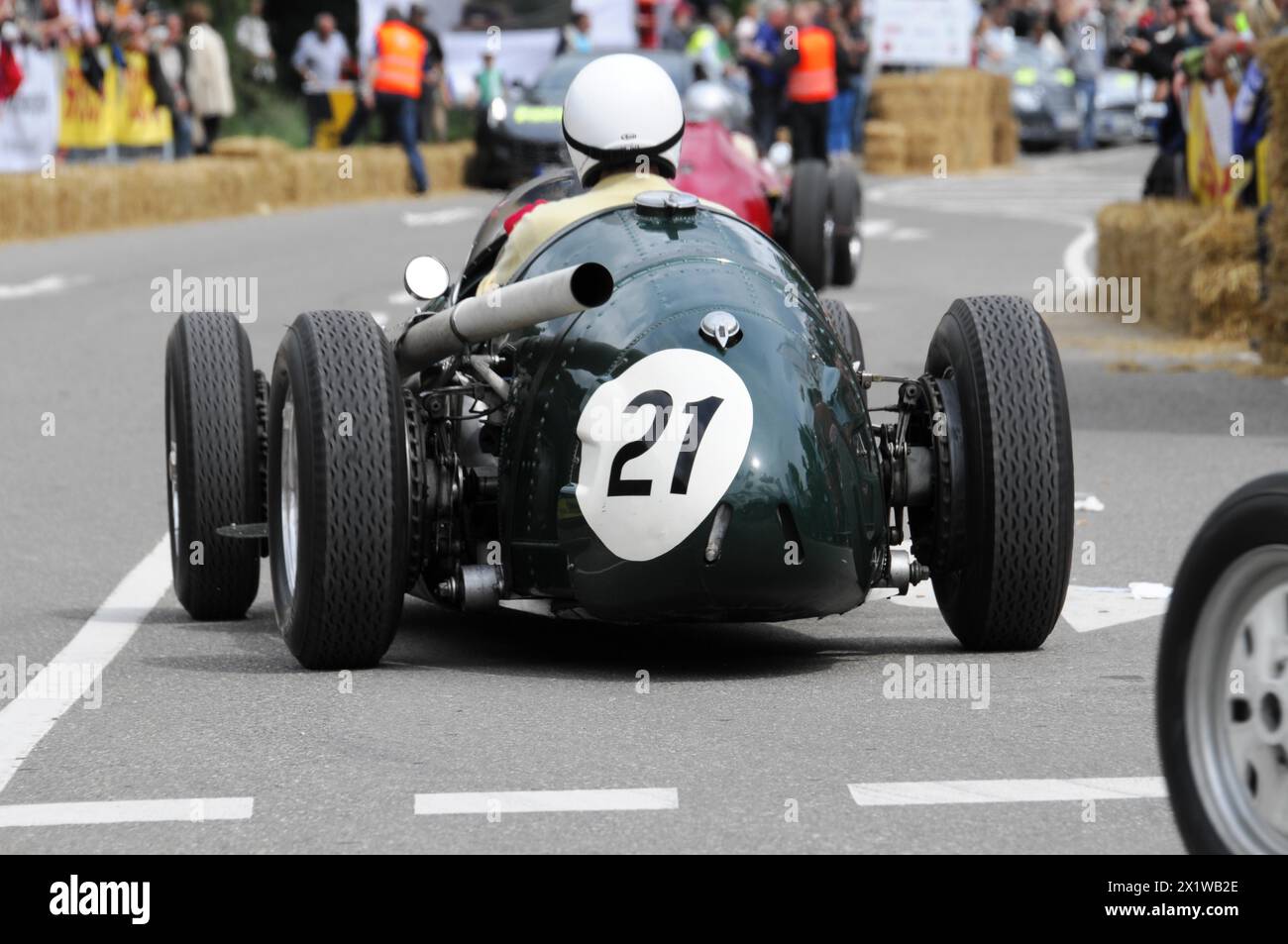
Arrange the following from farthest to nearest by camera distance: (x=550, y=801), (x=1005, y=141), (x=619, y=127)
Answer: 1. (x=1005, y=141)
2. (x=619, y=127)
3. (x=550, y=801)

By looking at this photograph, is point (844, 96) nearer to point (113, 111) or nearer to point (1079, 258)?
point (113, 111)

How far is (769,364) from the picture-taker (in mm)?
6266

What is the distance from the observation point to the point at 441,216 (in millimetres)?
27953

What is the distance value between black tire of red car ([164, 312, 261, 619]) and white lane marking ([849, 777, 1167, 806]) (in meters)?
2.79

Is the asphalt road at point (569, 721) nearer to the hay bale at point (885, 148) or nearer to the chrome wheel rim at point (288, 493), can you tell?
the chrome wheel rim at point (288, 493)

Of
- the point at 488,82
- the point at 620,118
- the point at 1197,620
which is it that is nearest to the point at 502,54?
the point at 488,82

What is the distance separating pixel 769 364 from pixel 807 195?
11.5m

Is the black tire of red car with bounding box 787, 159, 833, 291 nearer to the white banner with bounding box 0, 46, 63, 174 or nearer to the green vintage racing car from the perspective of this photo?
the white banner with bounding box 0, 46, 63, 174

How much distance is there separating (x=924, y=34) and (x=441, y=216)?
46.5ft

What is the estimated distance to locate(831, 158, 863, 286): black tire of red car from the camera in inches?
720

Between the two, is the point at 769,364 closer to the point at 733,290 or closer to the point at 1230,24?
the point at 733,290

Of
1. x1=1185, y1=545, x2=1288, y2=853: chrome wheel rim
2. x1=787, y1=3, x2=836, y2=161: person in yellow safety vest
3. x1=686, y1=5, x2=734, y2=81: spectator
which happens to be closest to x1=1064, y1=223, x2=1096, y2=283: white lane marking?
x1=787, y1=3, x2=836, y2=161: person in yellow safety vest

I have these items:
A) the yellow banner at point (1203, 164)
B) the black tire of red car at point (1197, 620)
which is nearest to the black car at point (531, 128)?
the yellow banner at point (1203, 164)
